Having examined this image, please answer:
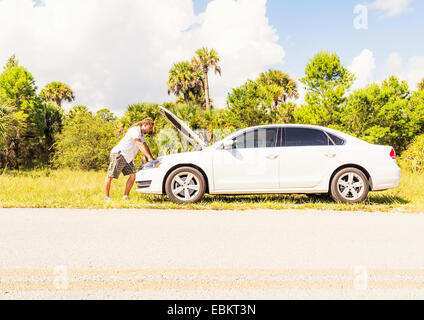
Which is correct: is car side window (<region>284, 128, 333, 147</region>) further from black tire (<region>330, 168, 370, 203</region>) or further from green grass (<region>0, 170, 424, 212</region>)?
green grass (<region>0, 170, 424, 212</region>)

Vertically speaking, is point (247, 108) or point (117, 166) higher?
point (247, 108)

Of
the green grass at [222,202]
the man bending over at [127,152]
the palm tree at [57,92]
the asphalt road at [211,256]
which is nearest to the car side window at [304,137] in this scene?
the green grass at [222,202]

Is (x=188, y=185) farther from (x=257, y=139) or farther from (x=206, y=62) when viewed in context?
(x=206, y=62)

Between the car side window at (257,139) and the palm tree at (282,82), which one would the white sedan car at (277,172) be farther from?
the palm tree at (282,82)

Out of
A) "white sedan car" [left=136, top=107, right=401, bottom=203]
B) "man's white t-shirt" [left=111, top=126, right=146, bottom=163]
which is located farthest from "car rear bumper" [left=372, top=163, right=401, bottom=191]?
"man's white t-shirt" [left=111, top=126, right=146, bottom=163]

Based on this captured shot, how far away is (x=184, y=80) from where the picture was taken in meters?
40.4

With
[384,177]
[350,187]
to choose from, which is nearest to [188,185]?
[350,187]

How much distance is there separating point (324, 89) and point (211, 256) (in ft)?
79.6

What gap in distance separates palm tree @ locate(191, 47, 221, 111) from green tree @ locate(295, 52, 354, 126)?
50.9 ft

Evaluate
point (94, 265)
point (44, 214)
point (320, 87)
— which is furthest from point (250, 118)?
point (94, 265)

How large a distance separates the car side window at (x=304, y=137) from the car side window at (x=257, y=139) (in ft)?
0.84

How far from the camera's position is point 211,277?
10.6ft

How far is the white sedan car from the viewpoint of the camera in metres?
7.30

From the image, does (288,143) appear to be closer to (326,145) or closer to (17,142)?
(326,145)
